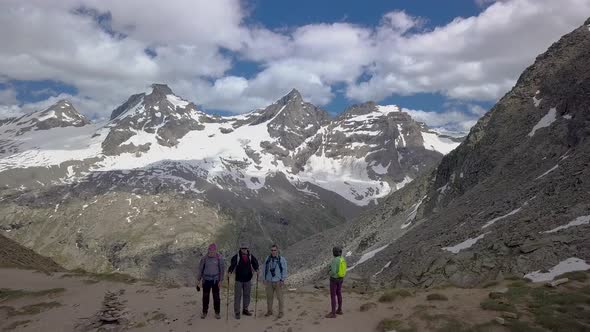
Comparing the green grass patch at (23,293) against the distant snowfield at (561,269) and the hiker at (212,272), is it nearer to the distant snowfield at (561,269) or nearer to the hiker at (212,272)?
the hiker at (212,272)

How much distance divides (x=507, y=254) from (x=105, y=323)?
29.5 m

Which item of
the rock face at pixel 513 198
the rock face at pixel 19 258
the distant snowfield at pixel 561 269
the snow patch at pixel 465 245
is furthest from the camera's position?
the rock face at pixel 19 258

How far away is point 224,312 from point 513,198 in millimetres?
43248

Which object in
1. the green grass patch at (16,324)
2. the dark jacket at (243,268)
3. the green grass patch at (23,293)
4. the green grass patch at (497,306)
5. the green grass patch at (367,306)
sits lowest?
the green grass patch at (16,324)

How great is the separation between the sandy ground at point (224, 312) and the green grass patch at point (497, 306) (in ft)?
1.27

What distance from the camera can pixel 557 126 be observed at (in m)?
68.2

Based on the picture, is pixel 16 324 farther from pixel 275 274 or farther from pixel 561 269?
pixel 561 269

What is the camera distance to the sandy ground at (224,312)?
19.7 metres

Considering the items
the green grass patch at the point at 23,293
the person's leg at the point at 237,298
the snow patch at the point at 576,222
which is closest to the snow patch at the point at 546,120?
the snow patch at the point at 576,222

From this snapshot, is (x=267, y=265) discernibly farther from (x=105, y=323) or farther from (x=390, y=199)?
(x=390, y=199)

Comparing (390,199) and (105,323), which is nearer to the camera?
(105,323)

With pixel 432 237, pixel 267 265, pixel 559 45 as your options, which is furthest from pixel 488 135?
pixel 267 265

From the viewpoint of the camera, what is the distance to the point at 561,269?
2673cm

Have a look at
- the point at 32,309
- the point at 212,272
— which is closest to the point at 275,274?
the point at 212,272
